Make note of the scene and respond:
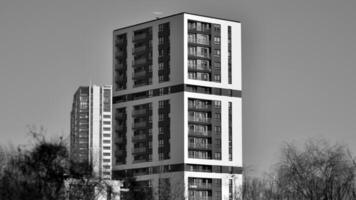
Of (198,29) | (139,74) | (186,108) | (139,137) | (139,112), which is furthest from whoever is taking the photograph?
(139,74)

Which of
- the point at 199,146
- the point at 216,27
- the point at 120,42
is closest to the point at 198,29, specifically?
the point at 216,27

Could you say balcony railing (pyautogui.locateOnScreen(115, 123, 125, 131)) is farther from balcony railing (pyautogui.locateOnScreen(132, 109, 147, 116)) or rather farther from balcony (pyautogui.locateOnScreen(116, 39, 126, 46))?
balcony (pyautogui.locateOnScreen(116, 39, 126, 46))

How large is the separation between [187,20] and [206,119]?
15.5 meters

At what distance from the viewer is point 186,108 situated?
159 metres

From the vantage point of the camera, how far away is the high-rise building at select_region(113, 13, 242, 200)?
Result: 6250 inches

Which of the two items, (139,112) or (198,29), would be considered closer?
(198,29)

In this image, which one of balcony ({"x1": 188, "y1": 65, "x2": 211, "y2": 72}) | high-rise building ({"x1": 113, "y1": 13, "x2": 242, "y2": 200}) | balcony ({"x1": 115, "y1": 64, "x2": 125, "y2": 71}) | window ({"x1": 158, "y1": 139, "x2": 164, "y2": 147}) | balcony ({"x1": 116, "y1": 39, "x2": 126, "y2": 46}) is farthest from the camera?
balcony ({"x1": 116, "y1": 39, "x2": 126, "y2": 46})

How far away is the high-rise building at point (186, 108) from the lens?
158750 mm

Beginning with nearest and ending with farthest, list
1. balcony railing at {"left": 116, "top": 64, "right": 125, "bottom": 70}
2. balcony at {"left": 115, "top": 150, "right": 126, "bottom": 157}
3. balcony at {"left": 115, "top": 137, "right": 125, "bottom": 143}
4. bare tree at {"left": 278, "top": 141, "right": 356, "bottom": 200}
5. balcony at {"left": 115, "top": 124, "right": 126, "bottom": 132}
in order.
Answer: bare tree at {"left": 278, "top": 141, "right": 356, "bottom": 200}
balcony at {"left": 115, "top": 150, "right": 126, "bottom": 157}
balcony at {"left": 115, "top": 137, "right": 125, "bottom": 143}
balcony at {"left": 115, "top": 124, "right": 126, "bottom": 132}
balcony railing at {"left": 116, "top": 64, "right": 125, "bottom": 70}

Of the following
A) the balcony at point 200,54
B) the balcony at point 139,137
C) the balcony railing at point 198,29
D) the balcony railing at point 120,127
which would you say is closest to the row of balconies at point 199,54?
the balcony at point 200,54

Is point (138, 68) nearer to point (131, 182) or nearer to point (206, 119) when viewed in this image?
point (206, 119)

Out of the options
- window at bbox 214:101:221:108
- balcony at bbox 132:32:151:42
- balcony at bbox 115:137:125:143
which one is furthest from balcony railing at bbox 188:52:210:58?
balcony at bbox 115:137:125:143

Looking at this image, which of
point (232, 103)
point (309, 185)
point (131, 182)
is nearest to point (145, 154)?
point (232, 103)

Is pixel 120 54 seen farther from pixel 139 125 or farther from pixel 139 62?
pixel 139 125
